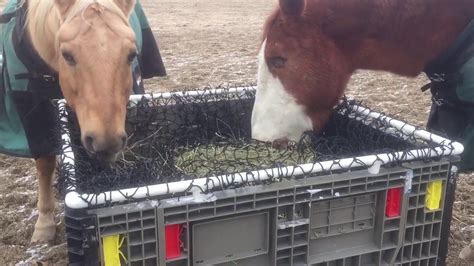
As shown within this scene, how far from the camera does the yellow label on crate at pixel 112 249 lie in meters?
1.53

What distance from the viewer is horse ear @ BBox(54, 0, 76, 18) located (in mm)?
2250

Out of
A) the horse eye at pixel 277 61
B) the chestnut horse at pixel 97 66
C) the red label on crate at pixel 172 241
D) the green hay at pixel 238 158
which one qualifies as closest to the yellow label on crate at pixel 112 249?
the red label on crate at pixel 172 241

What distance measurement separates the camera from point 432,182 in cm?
188

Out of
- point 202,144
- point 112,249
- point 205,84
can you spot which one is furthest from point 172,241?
point 205,84

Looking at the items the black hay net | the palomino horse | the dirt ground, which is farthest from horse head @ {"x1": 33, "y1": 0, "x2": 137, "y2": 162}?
the dirt ground

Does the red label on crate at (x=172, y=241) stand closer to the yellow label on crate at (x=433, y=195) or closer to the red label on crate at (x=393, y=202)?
the red label on crate at (x=393, y=202)

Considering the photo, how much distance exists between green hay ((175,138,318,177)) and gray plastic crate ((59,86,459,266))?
1.15 feet

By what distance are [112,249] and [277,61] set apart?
1.25 meters

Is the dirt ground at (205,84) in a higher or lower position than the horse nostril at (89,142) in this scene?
lower

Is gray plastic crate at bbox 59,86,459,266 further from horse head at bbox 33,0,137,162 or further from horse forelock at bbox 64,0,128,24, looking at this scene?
horse forelock at bbox 64,0,128,24

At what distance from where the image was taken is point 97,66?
2.01 meters

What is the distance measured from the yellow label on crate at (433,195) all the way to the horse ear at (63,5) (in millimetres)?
1643

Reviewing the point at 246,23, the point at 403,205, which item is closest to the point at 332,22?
the point at 403,205

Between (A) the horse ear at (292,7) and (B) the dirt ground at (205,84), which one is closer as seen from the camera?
(A) the horse ear at (292,7)
